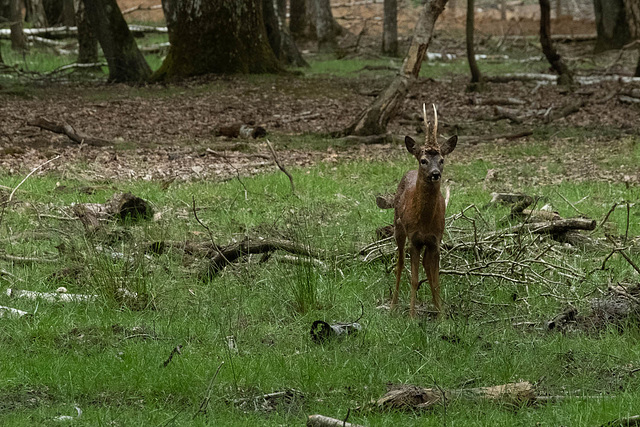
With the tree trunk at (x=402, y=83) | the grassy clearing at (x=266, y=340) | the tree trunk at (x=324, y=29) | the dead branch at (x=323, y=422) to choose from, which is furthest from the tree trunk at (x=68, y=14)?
the dead branch at (x=323, y=422)

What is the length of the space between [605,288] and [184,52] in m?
15.2

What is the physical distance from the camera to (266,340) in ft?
19.7

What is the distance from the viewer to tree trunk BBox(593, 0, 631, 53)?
86.1ft

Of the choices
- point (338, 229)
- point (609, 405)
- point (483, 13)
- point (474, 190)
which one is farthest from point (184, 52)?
point (483, 13)

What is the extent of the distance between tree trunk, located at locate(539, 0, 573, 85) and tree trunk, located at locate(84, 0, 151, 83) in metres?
8.26

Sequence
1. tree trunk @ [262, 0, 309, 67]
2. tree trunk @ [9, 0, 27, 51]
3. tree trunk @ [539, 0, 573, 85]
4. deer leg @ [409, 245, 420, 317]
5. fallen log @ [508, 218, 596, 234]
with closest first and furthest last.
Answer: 1. deer leg @ [409, 245, 420, 317]
2. fallen log @ [508, 218, 596, 234]
3. tree trunk @ [539, 0, 573, 85]
4. tree trunk @ [262, 0, 309, 67]
5. tree trunk @ [9, 0, 27, 51]

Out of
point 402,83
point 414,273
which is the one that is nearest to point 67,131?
point 402,83

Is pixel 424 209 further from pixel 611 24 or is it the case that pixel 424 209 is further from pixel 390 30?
pixel 390 30

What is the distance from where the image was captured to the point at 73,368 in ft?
17.6

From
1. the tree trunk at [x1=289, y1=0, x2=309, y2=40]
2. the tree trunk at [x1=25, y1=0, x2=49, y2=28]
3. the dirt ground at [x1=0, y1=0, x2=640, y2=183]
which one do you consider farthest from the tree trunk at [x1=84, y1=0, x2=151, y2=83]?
the tree trunk at [x1=25, y1=0, x2=49, y2=28]

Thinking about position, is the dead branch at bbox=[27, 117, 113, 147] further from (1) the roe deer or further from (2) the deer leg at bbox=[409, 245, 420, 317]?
(2) the deer leg at bbox=[409, 245, 420, 317]

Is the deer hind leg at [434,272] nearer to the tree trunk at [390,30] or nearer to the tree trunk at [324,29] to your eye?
the tree trunk at [390,30]

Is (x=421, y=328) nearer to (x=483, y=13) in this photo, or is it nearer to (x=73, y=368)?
(x=73, y=368)

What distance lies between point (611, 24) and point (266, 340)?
22999 mm
